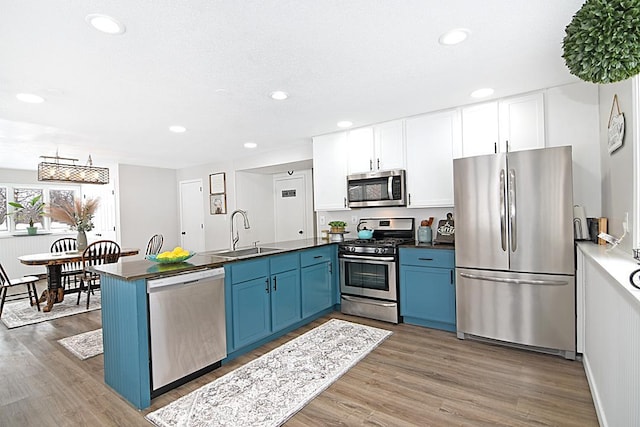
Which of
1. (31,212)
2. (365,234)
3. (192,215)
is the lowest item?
(365,234)

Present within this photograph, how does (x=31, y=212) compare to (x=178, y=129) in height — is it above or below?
below

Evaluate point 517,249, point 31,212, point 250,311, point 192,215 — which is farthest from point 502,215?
point 31,212

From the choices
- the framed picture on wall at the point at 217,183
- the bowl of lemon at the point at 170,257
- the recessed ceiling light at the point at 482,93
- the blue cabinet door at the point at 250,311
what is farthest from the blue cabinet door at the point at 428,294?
the framed picture on wall at the point at 217,183

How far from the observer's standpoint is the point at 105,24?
5.91 ft

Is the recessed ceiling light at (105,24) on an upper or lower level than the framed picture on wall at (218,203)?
upper

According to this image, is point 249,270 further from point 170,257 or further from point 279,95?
point 279,95

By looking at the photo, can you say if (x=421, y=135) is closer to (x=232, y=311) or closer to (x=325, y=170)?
(x=325, y=170)

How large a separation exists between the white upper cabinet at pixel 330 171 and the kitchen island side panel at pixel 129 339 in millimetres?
2701

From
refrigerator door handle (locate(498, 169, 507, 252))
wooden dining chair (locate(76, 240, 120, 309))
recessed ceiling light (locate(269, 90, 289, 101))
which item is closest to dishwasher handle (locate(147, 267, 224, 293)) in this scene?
recessed ceiling light (locate(269, 90, 289, 101))

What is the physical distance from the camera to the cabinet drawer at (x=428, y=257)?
10.9ft

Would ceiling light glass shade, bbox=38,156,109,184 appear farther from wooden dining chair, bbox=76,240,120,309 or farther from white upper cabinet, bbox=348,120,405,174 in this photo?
white upper cabinet, bbox=348,120,405,174

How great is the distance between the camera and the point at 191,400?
223 cm

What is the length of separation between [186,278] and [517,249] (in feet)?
9.15

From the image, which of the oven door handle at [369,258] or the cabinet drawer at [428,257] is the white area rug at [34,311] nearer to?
the oven door handle at [369,258]
